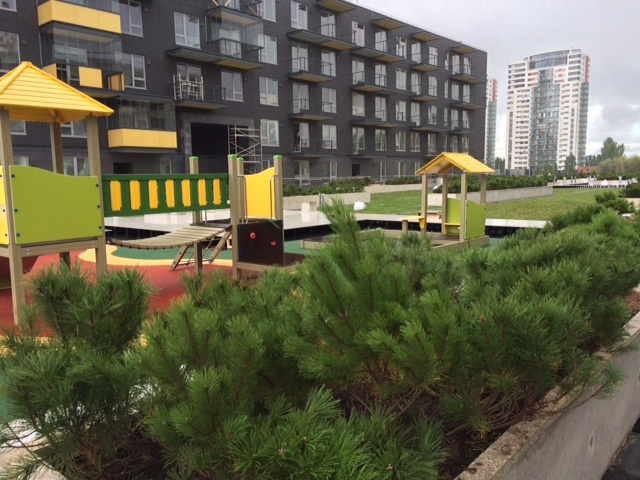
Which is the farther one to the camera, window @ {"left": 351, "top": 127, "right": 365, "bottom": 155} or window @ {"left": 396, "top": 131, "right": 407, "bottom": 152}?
window @ {"left": 396, "top": 131, "right": 407, "bottom": 152}

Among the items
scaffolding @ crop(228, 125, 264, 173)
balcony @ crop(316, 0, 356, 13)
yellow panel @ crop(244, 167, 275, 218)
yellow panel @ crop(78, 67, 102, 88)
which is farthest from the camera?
balcony @ crop(316, 0, 356, 13)

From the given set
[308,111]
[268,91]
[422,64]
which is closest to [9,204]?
[268,91]

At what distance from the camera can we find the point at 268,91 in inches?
1532

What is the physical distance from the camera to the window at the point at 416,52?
5144 cm

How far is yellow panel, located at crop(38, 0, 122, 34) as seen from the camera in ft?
86.9

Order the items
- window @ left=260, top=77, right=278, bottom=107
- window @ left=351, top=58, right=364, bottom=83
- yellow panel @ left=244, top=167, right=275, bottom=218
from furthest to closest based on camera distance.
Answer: window @ left=351, top=58, right=364, bottom=83 < window @ left=260, top=77, right=278, bottom=107 < yellow panel @ left=244, top=167, right=275, bottom=218

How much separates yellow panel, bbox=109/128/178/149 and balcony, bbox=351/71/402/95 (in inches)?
775

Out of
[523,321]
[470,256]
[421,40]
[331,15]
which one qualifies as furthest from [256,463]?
[421,40]

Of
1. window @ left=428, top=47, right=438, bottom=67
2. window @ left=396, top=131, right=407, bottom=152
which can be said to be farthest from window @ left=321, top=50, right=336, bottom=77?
window @ left=428, top=47, right=438, bottom=67

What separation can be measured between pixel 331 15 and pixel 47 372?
1839 inches

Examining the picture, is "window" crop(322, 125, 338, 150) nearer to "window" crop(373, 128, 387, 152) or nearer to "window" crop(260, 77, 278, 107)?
"window" crop(373, 128, 387, 152)

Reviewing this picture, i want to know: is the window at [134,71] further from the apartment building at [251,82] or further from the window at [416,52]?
the window at [416,52]

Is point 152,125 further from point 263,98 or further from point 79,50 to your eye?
point 263,98

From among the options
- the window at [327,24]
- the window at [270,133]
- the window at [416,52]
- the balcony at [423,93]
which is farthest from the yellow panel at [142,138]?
the window at [416,52]
